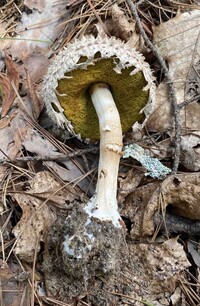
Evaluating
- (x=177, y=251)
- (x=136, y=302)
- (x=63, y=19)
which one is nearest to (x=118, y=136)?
(x=177, y=251)

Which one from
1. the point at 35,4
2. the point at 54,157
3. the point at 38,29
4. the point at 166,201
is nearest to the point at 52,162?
the point at 54,157

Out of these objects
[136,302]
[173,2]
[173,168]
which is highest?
[173,2]

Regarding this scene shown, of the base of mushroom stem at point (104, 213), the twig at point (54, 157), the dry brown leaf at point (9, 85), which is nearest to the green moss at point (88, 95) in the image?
the twig at point (54, 157)

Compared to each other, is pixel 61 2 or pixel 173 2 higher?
pixel 61 2

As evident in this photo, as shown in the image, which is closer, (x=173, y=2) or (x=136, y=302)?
(x=136, y=302)

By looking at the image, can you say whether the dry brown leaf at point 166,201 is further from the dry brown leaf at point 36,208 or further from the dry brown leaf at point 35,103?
the dry brown leaf at point 35,103

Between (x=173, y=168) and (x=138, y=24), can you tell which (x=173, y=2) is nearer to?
(x=138, y=24)

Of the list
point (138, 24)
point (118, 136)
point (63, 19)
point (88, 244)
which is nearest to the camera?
point (88, 244)
